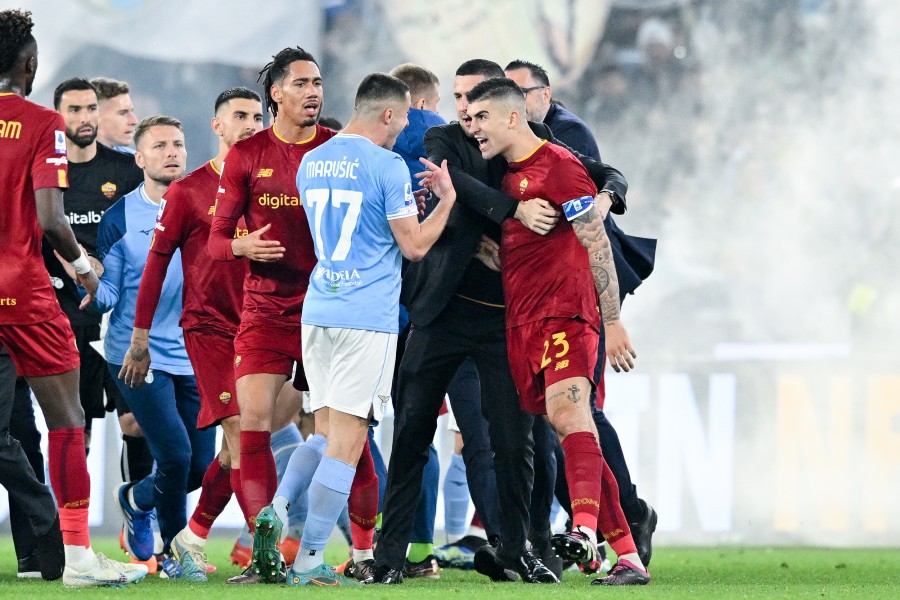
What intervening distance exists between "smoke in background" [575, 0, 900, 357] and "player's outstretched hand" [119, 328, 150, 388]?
5616 mm

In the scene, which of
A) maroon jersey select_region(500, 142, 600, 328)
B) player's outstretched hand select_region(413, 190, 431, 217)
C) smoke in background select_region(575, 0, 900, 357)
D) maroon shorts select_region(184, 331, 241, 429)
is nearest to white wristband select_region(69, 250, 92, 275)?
maroon shorts select_region(184, 331, 241, 429)

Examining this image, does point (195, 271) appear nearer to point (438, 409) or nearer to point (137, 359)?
point (137, 359)

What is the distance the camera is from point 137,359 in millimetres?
7035

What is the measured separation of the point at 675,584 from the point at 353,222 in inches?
84.1

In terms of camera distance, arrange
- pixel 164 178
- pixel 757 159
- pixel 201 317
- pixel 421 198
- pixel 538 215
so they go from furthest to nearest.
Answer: pixel 757 159, pixel 164 178, pixel 201 317, pixel 421 198, pixel 538 215

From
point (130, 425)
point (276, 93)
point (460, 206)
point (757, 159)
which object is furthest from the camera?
point (757, 159)

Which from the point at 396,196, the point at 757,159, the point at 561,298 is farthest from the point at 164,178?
the point at 757,159

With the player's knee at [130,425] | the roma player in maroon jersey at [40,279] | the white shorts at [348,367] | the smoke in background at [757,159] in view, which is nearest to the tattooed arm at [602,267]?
the white shorts at [348,367]

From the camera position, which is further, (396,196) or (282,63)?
(282,63)

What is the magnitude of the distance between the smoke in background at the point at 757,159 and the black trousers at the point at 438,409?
17.8 feet

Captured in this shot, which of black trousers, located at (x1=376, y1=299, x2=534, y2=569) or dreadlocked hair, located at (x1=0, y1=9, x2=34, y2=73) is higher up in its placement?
dreadlocked hair, located at (x1=0, y1=9, x2=34, y2=73)

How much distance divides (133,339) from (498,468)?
1.86m

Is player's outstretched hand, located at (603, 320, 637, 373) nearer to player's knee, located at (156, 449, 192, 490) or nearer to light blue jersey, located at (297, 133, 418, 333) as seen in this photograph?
light blue jersey, located at (297, 133, 418, 333)

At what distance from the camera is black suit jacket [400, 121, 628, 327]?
6.28 metres
